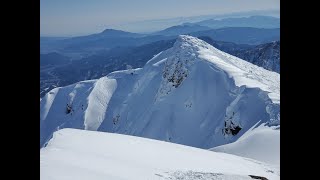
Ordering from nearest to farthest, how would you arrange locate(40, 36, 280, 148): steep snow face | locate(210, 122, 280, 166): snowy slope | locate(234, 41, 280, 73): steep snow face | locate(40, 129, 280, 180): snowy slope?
locate(40, 129, 280, 180): snowy slope
locate(210, 122, 280, 166): snowy slope
locate(40, 36, 280, 148): steep snow face
locate(234, 41, 280, 73): steep snow face

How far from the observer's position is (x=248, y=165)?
18.9m

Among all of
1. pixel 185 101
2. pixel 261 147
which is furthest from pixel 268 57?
pixel 261 147

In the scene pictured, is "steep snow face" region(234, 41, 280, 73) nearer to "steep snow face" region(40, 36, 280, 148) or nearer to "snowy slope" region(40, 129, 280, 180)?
"steep snow face" region(40, 36, 280, 148)

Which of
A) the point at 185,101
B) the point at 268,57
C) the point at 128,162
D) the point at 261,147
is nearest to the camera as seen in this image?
the point at 128,162

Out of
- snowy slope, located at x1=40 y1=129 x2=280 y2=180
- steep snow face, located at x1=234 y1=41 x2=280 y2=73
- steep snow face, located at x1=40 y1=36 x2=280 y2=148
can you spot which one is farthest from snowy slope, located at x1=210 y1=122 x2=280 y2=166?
steep snow face, located at x1=234 y1=41 x2=280 y2=73

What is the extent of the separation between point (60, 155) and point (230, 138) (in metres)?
25.8

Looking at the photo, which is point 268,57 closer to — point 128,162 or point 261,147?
point 261,147

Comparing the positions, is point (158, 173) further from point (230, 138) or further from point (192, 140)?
point (192, 140)

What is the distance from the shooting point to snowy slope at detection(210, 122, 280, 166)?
24.4 meters

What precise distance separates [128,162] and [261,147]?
13.9 m

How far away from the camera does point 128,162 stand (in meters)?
15.4

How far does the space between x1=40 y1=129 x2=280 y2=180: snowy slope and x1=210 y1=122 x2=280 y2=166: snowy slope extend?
5116 millimetres

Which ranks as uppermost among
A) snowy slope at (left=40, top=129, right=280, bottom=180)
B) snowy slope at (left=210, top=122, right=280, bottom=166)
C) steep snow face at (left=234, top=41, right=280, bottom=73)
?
steep snow face at (left=234, top=41, right=280, bottom=73)

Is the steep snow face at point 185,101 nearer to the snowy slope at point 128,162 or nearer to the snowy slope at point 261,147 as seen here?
the snowy slope at point 261,147
